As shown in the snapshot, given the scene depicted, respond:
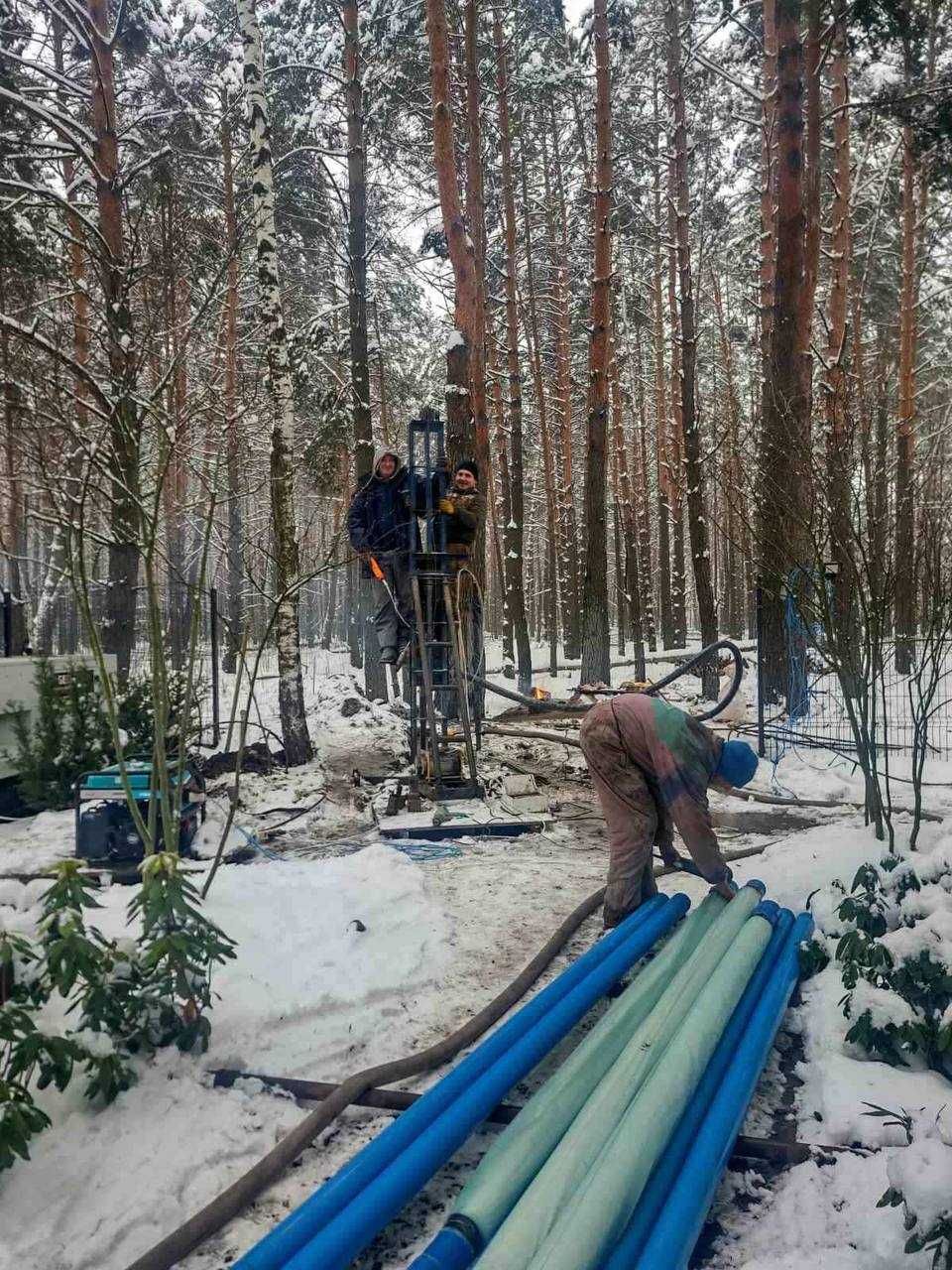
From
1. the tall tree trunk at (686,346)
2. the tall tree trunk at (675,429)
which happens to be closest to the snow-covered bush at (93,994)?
the tall tree trunk at (686,346)

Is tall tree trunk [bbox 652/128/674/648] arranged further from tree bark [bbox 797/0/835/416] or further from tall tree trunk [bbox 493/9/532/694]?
tree bark [bbox 797/0/835/416]

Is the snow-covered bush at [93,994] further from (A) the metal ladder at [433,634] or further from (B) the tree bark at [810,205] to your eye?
(B) the tree bark at [810,205]

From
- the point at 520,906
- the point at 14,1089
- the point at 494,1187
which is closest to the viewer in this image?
the point at 494,1187

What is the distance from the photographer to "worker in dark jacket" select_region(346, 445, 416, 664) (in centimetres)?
750

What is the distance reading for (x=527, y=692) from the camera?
14023mm

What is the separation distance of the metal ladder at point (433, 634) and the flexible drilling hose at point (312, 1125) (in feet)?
10.7

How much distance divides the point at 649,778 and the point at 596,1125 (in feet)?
7.45

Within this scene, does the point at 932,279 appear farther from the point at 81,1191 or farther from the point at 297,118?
the point at 81,1191

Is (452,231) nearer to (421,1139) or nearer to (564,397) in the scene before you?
(421,1139)

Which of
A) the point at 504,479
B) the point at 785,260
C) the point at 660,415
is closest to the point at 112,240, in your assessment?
the point at 785,260

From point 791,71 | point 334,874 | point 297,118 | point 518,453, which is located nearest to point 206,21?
point 297,118

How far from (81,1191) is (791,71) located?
10906 millimetres

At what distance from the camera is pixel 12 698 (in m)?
6.88

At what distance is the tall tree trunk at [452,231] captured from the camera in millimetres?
9211
